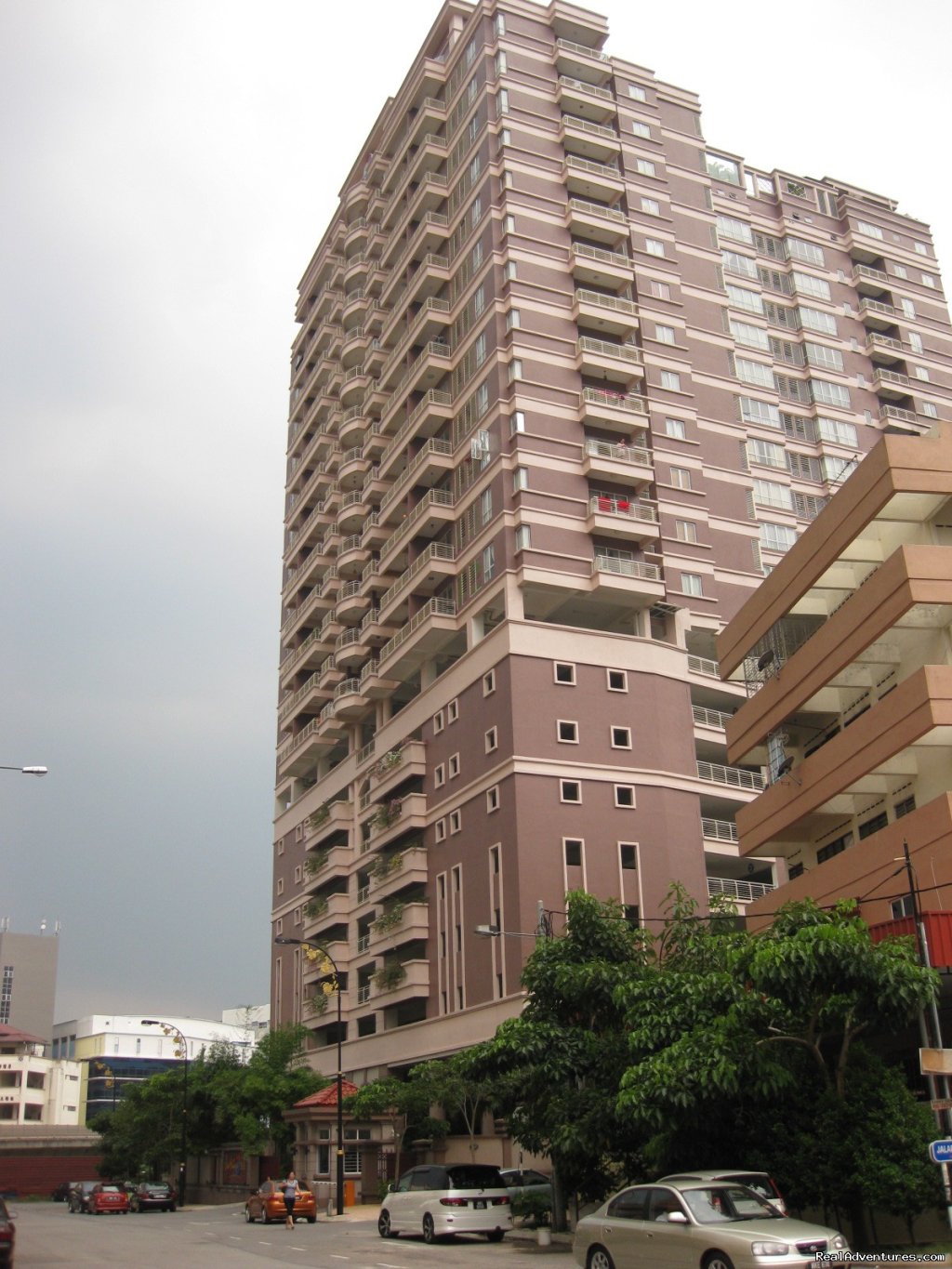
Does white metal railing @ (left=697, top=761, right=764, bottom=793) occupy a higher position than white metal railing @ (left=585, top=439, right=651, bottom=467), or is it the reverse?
white metal railing @ (left=585, top=439, right=651, bottom=467)

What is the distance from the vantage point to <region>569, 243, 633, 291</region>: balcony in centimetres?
6069

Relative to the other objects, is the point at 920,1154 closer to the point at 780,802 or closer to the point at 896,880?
the point at 896,880

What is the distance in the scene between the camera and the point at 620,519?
55500mm

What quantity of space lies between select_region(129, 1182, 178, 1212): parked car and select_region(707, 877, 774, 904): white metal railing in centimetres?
2870

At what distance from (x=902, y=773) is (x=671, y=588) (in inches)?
967

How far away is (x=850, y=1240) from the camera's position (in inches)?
905

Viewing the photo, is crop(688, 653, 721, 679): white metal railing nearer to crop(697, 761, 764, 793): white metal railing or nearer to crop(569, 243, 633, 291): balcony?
crop(697, 761, 764, 793): white metal railing

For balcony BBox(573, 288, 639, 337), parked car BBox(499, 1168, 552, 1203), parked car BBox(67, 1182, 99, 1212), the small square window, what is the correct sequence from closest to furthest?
parked car BBox(499, 1168, 552, 1203), the small square window, parked car BBox(67, 1182, 99, 1212), balcony BBox(573, 288, 639, 337)

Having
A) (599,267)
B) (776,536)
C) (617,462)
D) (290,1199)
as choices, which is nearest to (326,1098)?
(290,1199)

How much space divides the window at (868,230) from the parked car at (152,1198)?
68.2m

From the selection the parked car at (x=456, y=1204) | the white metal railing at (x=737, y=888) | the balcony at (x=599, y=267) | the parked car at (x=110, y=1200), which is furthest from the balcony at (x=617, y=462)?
the parked car at (x=110, y=1200)

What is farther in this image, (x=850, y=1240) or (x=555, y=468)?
(x=555, y=468)

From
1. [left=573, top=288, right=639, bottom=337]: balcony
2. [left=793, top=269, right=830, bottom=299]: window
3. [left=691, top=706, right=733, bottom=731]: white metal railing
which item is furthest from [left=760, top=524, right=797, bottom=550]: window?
[left=793, top=269, right=830, bottom=299]: window

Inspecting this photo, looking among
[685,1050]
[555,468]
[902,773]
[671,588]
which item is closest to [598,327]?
[555,468]
